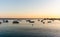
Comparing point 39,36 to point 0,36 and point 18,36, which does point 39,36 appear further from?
point 0,36

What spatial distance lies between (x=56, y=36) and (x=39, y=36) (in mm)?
664

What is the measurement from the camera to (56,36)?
212 inches

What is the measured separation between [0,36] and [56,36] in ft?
7.02

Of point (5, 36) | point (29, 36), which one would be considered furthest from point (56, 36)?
point (5, 36)

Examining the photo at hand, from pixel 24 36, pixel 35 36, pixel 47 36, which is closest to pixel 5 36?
pixel 24 36

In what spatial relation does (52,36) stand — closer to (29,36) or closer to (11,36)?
(29,36)

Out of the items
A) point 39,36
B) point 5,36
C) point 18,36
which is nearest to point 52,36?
point 39,36

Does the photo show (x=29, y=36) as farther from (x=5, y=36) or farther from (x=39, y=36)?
(x=5, y=36)

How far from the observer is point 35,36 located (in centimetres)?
534

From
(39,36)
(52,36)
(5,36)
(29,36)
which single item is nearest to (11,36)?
(5,36)

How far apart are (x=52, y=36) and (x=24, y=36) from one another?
1083 millimetres

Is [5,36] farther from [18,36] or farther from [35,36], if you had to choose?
[35,36]

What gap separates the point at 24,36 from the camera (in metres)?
5.34

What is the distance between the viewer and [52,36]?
5.35 meters
